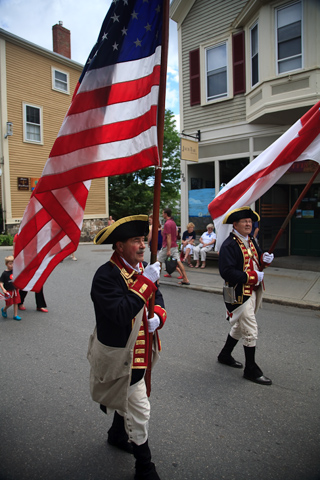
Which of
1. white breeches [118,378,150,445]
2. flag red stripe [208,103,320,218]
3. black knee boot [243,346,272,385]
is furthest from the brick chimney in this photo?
white breeches [118,378,150,445]

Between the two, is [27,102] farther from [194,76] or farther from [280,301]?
[280,301]

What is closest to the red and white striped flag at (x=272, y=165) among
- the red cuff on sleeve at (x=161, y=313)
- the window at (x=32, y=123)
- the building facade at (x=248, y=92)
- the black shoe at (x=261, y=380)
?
the black shoe at (x=261, y=380)

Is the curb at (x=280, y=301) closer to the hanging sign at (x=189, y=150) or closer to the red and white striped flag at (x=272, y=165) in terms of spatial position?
the red and white striped flag at (x=272, y=165)

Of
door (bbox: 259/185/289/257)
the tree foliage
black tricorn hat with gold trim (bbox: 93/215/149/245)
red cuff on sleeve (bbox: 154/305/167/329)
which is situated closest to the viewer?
black tricorn hat with gold trim (bbox: 93/215/149/245)

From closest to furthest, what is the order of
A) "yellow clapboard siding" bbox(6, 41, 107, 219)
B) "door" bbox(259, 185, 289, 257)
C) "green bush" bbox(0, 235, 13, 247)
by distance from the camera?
"door" bbox(259, 185, 289, 257) → "green bush" bbox(0, 235, 13, 247) → "yellow clapboard siding" bbox(6, 41, 107, 219)

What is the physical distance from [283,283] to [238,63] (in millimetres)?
7065

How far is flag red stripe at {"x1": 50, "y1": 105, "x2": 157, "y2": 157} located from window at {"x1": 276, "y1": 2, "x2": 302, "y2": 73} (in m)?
8.88

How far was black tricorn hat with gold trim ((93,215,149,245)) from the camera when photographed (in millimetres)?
2439

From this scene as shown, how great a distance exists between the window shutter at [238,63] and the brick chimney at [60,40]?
14.4 m

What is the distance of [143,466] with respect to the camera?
7.80 ft

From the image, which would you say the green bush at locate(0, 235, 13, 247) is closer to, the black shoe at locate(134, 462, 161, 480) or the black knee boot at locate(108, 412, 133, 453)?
the black knee boot at locate(108, 412, 133, 453)

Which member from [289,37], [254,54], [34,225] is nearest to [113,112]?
[34,225]

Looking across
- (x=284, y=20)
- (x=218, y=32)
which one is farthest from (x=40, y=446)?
(x=218, y=32)

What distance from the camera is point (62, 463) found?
2.65 m
